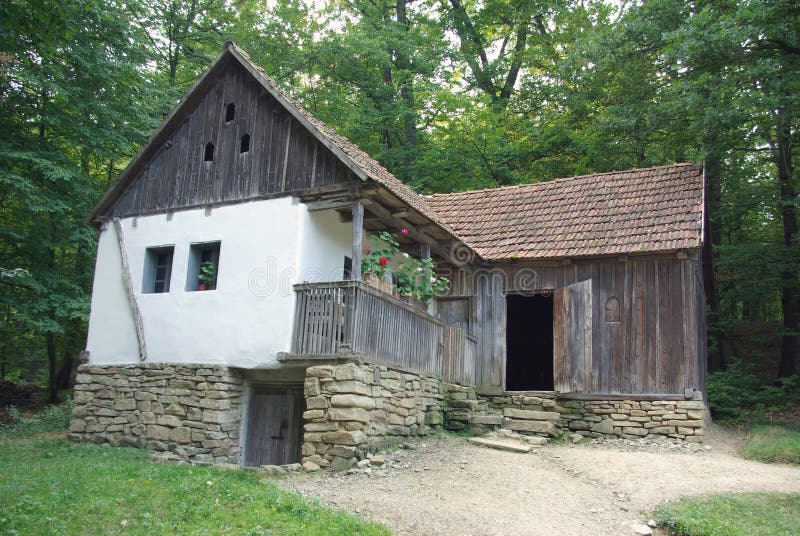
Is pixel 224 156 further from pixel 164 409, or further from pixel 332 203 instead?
pixel 164 409

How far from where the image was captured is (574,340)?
14047mm

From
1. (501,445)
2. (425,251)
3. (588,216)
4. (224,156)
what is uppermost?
(224,156)

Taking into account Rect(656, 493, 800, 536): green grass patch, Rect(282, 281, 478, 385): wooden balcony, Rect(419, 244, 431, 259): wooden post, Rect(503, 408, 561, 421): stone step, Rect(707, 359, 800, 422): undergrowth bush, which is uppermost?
Rect(419, 244, 431, 259): wooden post

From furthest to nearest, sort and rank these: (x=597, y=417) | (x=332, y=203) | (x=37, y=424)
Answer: (x=37, y=424) < (x=597, y=417) < (x=332, y=203)

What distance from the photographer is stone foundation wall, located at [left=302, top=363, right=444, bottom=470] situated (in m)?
9.99

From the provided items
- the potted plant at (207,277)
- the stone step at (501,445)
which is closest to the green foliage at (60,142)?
the potted plant at (207,277)

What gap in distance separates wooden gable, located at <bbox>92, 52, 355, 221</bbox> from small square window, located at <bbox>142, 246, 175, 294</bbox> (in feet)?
2.78

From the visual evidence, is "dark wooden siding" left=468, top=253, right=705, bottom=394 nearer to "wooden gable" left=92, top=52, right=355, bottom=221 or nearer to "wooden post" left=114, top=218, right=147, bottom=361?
"wooden gable" left=92, top=52, right=355, bottom=221

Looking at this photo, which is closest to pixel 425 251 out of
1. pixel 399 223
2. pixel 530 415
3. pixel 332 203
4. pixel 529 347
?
pixel 399 223

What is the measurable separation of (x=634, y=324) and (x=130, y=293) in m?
10.3

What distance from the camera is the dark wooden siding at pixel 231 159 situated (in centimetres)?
1187

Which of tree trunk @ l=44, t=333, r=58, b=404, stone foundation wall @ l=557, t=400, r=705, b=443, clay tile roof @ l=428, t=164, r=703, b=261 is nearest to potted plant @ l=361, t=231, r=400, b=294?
clay tile roof @ l=428, t=164, r=703, b=261

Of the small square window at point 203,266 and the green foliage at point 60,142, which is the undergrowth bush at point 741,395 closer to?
the small square window at point 203,266

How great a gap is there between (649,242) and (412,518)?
853cm
